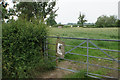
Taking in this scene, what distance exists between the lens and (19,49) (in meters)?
4.07

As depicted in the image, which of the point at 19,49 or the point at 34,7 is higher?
the point at 34,7

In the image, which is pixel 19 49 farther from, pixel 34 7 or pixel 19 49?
pixel 34 7

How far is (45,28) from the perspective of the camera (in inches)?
177

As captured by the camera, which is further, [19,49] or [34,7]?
[34,7]

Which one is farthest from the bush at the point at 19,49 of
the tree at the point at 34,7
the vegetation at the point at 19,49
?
the tree at the point at 34,7

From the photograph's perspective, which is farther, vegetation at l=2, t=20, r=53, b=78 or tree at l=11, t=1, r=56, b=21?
tree at l=11, t=1, r=56, b=21

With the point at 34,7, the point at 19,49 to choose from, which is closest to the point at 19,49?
the point at 19,49

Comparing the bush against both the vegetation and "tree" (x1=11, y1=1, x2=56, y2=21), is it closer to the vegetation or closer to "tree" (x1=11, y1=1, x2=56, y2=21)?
the vegetation

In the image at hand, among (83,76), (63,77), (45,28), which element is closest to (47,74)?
(63,77)

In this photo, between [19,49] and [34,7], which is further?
[34,7]

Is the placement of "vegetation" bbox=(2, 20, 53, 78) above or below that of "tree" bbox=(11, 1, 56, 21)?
below

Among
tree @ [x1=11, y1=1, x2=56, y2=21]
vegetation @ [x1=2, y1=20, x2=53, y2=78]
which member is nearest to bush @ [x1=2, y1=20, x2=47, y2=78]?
vegetation @ [x1=2, y1=20, x2=53, y2=78]

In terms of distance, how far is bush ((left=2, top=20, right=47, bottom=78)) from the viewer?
3.95 meters

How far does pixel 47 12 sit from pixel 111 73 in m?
20.4
